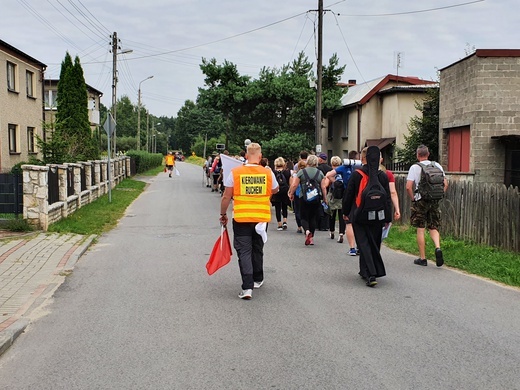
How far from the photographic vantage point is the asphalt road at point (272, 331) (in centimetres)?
449

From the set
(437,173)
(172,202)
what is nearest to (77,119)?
(172,202)

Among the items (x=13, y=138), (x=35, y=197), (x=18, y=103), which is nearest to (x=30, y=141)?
(x=13, y=138)

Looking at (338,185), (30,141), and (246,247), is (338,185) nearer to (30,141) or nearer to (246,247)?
(246,247)

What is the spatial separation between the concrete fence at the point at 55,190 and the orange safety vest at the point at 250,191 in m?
7.05

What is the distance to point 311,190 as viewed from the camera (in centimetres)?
1117

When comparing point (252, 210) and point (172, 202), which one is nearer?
point (252, 210)

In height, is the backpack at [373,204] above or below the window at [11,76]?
below

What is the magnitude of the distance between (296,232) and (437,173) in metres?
4.97

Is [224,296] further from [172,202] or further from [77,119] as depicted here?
[77,119]

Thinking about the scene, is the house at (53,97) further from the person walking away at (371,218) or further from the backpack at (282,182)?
the person walking away at (371,218)

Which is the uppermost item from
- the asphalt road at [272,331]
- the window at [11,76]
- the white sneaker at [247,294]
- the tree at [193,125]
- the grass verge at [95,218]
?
the tree at [193,125]

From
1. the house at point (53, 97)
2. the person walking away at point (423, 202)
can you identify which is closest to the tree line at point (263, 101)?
the house at point (53, 97)

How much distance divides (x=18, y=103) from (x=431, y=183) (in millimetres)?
24828

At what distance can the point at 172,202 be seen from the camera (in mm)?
21531
